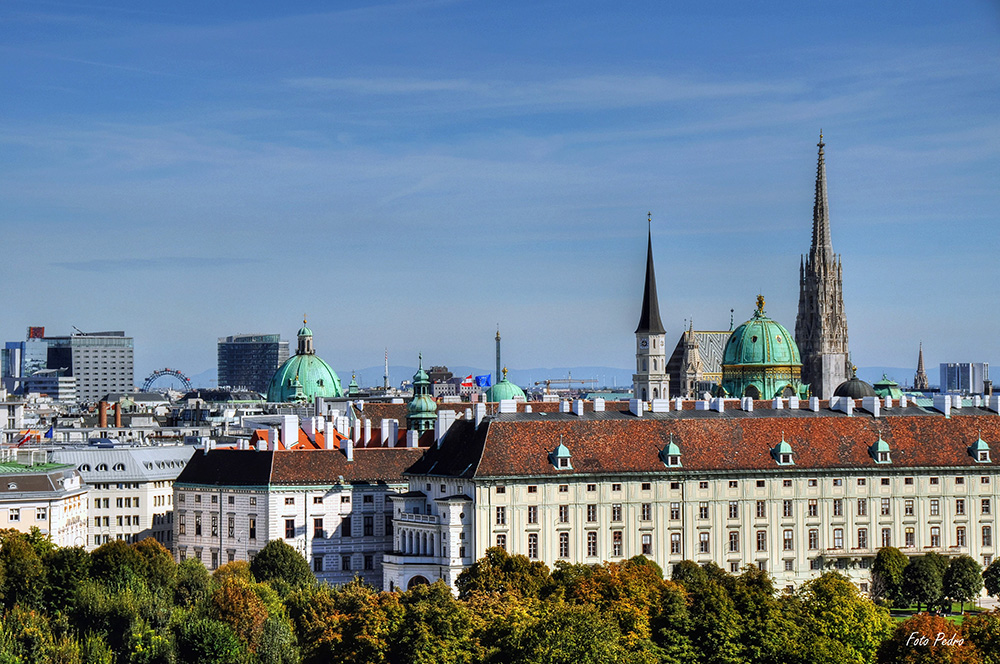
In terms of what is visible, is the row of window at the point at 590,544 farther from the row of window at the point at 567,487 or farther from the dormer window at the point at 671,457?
the dormer window at the point at 671,457

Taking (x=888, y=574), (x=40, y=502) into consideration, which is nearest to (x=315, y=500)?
(x=40, y=502)

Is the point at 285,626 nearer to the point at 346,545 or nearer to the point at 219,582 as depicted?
the point at 219,582

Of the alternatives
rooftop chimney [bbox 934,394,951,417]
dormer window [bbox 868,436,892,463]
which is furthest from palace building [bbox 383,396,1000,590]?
rooftop chimney [bbox 934,394,951,417]

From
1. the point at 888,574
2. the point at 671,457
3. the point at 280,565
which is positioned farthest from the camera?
the point at 671,457

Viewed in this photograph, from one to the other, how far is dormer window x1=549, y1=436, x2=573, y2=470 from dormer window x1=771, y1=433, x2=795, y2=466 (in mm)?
18183

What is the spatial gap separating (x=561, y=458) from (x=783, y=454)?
19.6 meters

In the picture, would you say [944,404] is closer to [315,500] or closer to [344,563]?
[344,563]

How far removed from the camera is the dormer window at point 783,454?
6698 inches

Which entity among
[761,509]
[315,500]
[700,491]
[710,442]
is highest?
[710,442]

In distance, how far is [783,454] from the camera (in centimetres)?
17050

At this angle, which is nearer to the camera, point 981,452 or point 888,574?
point 888,574

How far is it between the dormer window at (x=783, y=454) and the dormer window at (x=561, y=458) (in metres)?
18.2

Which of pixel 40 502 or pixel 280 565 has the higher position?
pixel 40 502

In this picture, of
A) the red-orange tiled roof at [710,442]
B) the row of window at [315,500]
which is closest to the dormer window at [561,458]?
the red-orange tiled roof at [710,442]
